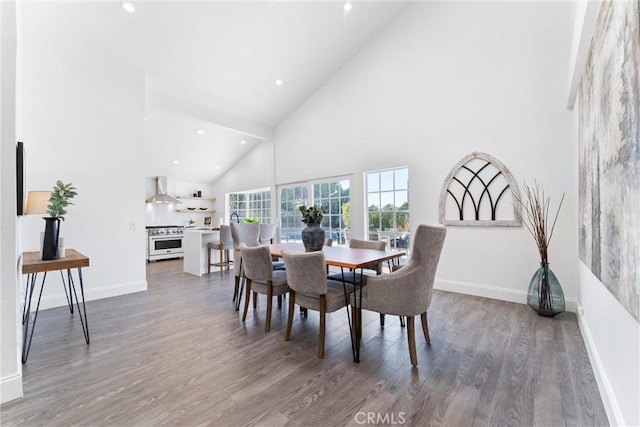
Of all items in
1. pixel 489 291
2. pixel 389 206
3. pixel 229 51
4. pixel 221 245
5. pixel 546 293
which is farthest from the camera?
pixel 221 245

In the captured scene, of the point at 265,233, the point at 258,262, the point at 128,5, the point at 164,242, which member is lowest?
the point at 164,242

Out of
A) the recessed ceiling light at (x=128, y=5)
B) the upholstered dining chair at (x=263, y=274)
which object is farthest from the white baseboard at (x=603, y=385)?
the recessed ceiling light at (x=128, y=5)

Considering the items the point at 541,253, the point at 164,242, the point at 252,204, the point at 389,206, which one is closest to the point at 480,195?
the point at 541,253

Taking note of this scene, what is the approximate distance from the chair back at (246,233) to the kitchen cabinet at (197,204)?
15.2 ft

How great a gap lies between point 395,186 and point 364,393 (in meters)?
3.36

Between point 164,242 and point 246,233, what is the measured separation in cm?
414

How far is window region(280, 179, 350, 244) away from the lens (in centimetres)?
528

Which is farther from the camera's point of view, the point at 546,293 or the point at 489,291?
the point at 489,291

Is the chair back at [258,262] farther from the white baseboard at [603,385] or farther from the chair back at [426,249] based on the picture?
the white baseboard at [603,385]

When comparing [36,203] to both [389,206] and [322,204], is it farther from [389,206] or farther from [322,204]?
Answer: [389,206]

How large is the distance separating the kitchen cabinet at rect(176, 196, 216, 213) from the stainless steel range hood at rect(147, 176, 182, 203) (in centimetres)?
53

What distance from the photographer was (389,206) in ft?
15.2

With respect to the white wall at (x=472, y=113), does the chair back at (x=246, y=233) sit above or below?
below

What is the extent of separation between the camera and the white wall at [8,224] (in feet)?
5.42
